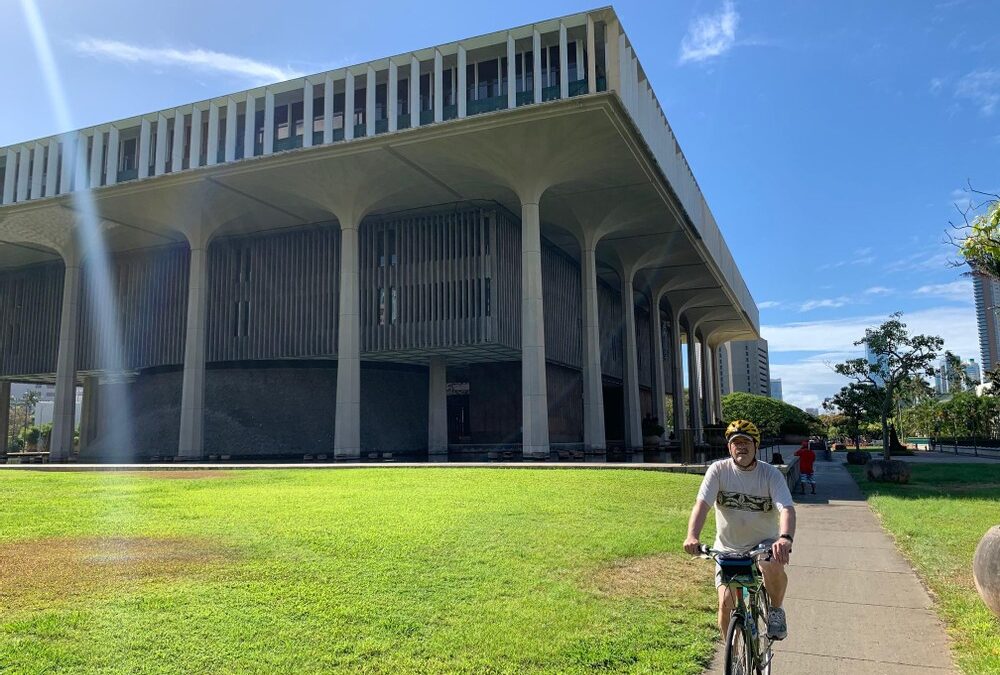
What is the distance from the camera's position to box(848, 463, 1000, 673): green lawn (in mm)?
6059

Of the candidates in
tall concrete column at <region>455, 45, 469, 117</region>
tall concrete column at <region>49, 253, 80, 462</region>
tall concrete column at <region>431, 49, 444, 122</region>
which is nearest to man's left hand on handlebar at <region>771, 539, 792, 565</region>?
tall concrete column at <region>455, 45, 469, 117</region>

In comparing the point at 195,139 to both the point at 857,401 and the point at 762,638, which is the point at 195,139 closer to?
the point at 762,638

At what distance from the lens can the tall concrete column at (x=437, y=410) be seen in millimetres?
40094

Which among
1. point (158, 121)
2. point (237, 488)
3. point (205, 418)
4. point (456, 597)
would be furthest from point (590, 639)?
point (205, 418)

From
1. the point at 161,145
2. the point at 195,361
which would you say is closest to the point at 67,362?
the point at 195,361

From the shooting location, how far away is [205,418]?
4084cm

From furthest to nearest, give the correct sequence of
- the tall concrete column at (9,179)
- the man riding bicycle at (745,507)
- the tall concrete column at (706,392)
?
the tall concrete column at (706,392) < the tall concrete column at (9,179) < the man riding bicycle at (745,507)

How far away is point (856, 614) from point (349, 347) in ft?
95.5

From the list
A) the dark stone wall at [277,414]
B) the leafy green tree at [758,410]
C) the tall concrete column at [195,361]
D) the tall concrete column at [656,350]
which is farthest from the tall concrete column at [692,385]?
the tall concrete column at [195,361]

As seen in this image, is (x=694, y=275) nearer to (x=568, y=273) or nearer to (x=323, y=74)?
(x=568, y=273)

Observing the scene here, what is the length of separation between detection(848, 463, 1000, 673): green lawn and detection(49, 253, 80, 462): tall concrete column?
4153cm

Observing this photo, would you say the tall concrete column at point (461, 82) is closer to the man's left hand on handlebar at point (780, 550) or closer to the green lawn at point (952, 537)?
the green lawn at point (952, 537)

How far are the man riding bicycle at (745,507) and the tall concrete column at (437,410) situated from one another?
35.2 meters

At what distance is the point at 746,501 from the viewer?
483cm
